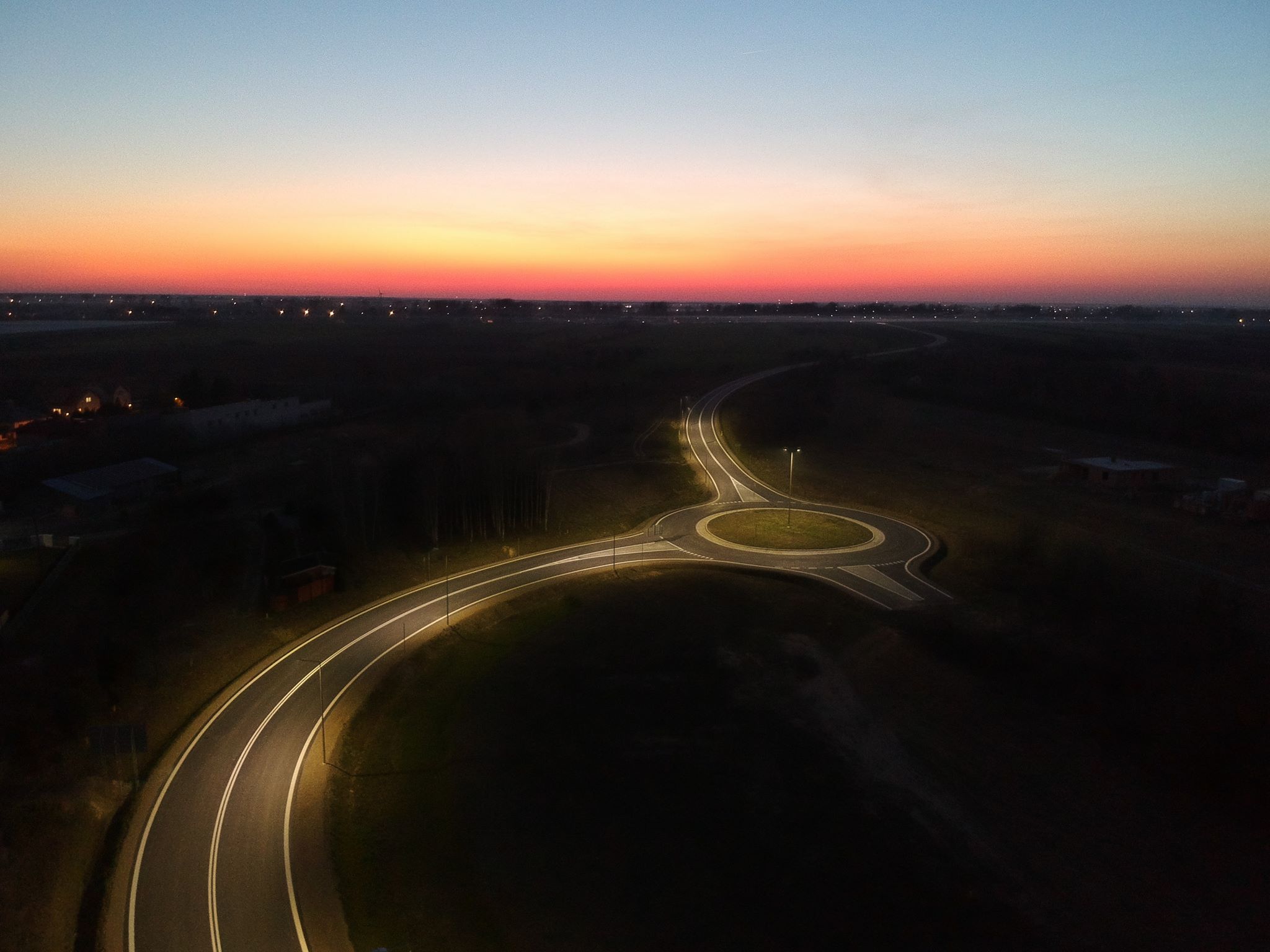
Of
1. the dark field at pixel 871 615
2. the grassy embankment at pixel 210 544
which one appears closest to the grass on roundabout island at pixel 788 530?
the dark field at pixel 871 615

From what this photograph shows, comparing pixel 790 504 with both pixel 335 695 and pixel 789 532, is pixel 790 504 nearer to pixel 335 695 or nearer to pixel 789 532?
pixel 789 532

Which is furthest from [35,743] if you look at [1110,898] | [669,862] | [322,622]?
[1110,898]

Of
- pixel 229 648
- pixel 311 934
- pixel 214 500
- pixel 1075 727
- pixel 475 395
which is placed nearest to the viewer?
pixel 311 934

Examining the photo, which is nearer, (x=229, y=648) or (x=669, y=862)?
(x=669, y=862)

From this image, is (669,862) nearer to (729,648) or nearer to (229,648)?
(729,648)

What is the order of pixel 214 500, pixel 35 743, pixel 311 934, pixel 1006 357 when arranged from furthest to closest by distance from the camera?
pixel 1006 357 < pixel 214 500 < pixel 35 743 < pixel 311 934

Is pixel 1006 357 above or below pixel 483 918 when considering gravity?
above

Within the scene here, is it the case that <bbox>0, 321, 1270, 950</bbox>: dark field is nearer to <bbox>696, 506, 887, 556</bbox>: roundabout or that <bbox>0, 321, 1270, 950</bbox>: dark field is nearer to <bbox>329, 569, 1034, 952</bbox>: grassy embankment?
<bbox>329, 569, 1034, 952</bbox>: grassy embankment

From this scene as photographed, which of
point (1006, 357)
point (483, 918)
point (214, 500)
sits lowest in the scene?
point (483, 918)
